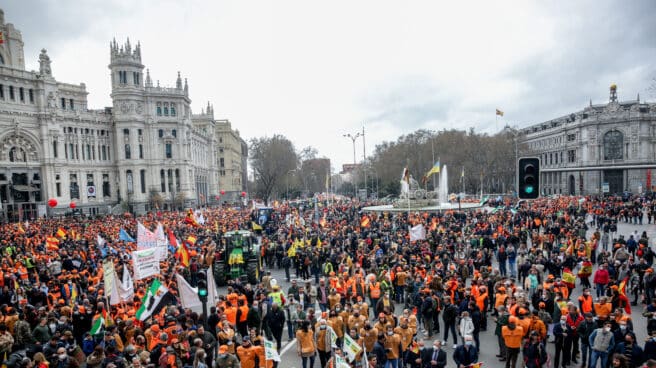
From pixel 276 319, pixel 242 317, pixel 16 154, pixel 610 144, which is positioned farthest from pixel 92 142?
pixel 610 144

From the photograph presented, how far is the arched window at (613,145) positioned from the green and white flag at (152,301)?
81819 mm

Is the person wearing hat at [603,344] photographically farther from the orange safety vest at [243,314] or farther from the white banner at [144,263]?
the white banner at [144,263]

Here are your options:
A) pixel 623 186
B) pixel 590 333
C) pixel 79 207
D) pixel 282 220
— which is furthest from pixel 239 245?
pixel 623 186

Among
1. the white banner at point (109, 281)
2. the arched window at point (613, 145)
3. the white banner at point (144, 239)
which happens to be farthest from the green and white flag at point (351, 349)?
the arched window at point (613, 145)

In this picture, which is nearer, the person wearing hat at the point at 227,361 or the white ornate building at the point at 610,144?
the person wearing hat at the point at 227,361

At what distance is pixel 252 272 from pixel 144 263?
504 cm

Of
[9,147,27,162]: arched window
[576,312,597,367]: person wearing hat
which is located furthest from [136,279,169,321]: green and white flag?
[9,147,27,162]: arched window

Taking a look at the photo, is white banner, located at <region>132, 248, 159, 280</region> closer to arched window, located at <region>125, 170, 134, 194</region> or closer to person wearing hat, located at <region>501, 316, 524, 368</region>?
person wearing hat, located at <region>501, 316, 524, 368</region>

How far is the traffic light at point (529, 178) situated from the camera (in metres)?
8.02

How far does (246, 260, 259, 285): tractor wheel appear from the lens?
55.5 ft

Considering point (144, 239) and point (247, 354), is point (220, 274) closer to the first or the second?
point (144, 239)

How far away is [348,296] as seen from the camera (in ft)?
40.8

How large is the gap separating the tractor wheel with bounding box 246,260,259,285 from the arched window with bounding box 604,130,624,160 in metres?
75.9

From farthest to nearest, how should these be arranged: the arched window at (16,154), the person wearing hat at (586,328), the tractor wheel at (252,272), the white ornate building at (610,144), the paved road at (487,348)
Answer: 1. the white ornate building at (610,144)
2. the arched window at (16,154)
3. the tractor wheel at (252,272)
4. the paved road at (487,348)
5. the person wearing hat at (586,328)
